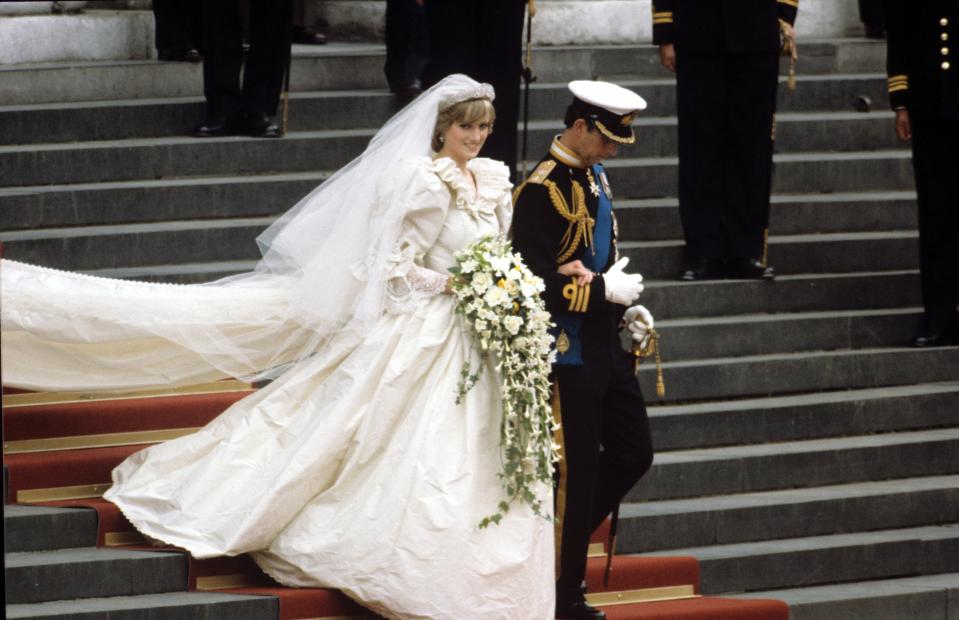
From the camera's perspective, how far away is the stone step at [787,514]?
25.5 feet

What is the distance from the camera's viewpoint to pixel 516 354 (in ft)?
21.3

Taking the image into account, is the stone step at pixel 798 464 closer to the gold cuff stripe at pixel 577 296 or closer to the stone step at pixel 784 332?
the stone step at pixel 784 332

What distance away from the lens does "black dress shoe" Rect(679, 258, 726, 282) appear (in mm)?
9227

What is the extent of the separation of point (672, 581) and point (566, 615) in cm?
81

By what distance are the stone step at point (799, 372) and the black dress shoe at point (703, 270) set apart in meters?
0.50

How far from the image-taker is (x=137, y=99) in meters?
9.88

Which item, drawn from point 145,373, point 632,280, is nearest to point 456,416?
point 632,280

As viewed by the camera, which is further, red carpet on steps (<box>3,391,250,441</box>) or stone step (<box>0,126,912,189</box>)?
stone step (<box>0,126,912,189</box>)

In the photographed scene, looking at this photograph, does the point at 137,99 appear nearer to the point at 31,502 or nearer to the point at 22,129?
the point at 22,129

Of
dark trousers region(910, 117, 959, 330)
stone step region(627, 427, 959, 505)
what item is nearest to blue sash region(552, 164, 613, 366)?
stone step region(627, 427, 959, 505)

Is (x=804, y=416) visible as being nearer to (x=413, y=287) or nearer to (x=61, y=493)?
(x=413, y=287)

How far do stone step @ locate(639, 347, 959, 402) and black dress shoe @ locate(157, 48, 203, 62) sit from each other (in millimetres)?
3074

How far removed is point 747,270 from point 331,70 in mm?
2562

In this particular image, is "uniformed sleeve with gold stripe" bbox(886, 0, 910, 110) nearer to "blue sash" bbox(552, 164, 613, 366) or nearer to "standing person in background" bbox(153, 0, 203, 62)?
"blue sash" bbox(552, 164, 613, 366)
